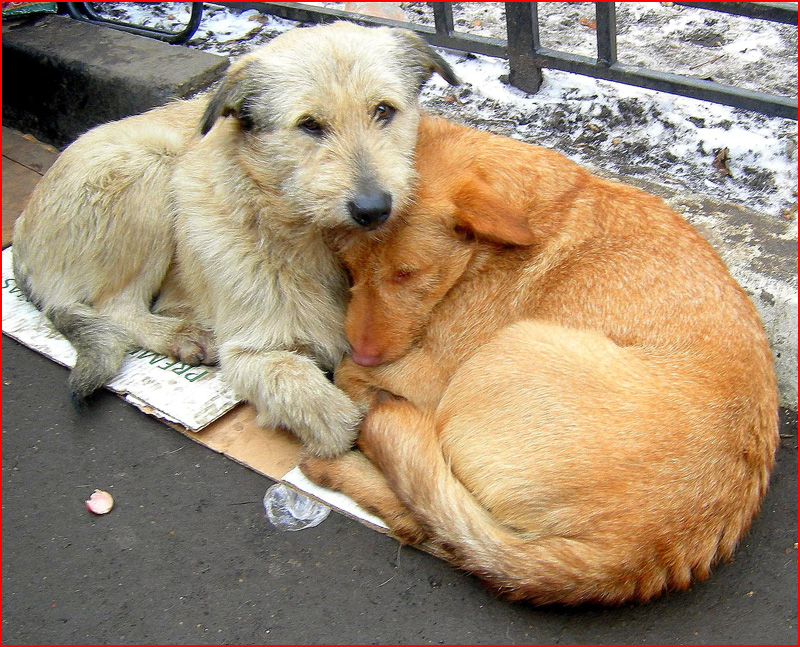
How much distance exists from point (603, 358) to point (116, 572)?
2201mm

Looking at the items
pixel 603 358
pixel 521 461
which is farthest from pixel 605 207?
pixel 521 461

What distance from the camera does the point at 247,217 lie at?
12.0ft

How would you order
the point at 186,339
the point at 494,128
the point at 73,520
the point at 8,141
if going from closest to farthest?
the point at 73,520
the point at 186,339
the point at 494,128
the point at 8,141

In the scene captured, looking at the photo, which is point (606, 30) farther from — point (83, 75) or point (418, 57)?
point (83, 75)

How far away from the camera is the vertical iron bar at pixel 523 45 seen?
212 inches

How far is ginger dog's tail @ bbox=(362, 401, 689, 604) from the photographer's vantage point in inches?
106

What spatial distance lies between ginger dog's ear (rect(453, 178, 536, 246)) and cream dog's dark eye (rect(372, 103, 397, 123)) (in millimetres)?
445

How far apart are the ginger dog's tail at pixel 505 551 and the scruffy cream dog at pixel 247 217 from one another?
0.58 m

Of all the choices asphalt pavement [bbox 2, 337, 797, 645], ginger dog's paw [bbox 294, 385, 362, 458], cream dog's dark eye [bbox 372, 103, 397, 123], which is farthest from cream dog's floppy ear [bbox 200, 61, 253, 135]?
asphalt pavement [bbox 2, 337, 797, 645]

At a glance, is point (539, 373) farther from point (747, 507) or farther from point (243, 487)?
point (243, 487)

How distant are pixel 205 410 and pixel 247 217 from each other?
1.04 m

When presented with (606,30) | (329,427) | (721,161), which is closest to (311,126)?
(329,427)

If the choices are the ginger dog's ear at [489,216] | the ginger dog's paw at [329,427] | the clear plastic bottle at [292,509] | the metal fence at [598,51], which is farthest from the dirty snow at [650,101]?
the clear plastic bottle at [292,509]

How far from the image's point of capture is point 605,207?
3574mm
